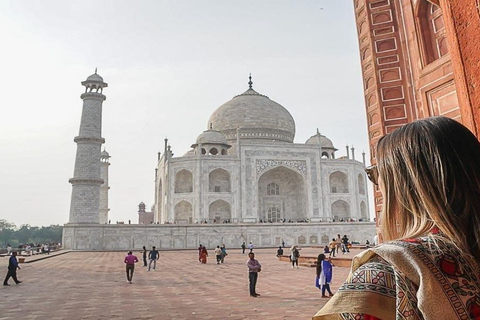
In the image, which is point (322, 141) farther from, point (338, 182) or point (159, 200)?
point (159, 200)

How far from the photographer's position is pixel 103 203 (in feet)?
105

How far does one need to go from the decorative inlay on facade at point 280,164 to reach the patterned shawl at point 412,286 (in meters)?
27.4

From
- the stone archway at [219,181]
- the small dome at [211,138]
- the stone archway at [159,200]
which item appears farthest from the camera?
the stone archway at [159,200]

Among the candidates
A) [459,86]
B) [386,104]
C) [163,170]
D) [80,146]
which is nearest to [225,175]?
[163,170]

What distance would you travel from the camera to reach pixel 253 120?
33562 mm

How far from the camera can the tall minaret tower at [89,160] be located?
72.4 feet

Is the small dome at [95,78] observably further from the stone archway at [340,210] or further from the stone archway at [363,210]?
the stone archway at [363,210]

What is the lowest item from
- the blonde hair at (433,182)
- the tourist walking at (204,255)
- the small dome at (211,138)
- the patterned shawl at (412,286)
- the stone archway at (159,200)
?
the tourist walking at (204,255)

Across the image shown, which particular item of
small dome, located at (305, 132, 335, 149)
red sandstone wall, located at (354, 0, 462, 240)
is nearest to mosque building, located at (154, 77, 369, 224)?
small dome, located at (305, 132, 335, 149)

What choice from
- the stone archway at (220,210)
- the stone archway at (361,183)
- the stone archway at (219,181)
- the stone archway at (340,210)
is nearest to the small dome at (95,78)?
the stone archway at (219,181)

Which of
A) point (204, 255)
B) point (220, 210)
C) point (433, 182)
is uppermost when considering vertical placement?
point (220, 210)

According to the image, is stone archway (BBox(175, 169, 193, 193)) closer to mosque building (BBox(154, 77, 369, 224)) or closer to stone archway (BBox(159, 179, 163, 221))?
mosque building (BBox(154, 77, 369, 224))

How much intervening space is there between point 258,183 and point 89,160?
42.3ft

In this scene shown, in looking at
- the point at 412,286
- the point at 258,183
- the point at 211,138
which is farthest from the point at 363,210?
the point at 412,286
